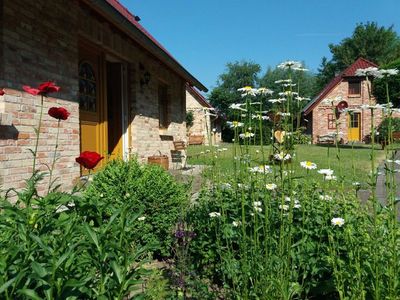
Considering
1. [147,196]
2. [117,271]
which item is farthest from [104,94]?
[117,271]

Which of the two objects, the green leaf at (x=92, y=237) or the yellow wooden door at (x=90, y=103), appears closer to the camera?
the green leaf at (x=92, y=237)

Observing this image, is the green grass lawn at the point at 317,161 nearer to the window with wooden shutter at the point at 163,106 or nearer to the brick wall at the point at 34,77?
the window with wooden shutter at the point at 163,106

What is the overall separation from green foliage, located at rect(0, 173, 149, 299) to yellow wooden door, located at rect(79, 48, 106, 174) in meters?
4.85

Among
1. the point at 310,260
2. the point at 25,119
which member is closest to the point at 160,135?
the point at 25,119

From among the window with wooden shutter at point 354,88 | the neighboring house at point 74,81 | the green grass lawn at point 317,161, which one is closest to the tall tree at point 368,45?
the window with wooden shutter at point 354,88

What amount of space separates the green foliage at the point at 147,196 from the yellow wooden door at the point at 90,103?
2.89 m

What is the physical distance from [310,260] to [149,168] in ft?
6.47

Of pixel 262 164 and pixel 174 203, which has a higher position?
pixel 262 164

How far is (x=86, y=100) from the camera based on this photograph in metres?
6.82

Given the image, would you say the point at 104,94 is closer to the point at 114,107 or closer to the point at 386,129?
the point at 114,107

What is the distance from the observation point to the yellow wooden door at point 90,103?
662 centimetres

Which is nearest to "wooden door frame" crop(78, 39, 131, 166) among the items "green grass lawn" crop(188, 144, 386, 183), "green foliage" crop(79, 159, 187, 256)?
"green grass lawn" crop(188, 144, 386, 183)

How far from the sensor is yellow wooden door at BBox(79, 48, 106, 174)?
21.7ft

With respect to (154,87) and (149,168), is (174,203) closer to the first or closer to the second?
(149,168)
